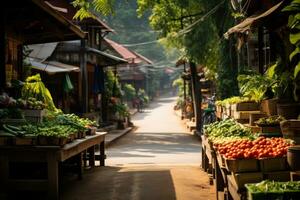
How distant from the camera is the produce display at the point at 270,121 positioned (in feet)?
27.5

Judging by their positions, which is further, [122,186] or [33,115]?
[33,115]

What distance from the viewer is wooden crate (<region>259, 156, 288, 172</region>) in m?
6.09

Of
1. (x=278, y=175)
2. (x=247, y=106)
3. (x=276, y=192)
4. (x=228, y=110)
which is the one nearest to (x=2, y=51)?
(x=228, y=110)

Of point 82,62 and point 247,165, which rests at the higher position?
point 82,62

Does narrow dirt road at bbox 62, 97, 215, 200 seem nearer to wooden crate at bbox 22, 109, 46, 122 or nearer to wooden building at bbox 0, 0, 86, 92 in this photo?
wooden crate at bbox 22, 109, 46, 122

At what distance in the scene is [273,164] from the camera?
6.10 metres

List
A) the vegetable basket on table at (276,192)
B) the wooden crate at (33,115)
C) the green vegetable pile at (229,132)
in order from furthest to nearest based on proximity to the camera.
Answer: the wooden crate at (33,115) < the green vegetable pile at (229,132) < the vegetable basket on table at (276,192)

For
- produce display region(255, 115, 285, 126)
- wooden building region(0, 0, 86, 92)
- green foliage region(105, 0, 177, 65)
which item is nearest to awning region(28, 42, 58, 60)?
wooden building region(0, 0, 86, 92)

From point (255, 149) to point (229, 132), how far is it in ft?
7.69

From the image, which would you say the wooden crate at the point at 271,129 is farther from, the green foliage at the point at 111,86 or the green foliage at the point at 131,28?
the green foliage at the point at 131,28

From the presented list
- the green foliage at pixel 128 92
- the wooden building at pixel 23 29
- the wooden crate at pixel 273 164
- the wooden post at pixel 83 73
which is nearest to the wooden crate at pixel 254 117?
the wooden crate at pixel 273 164

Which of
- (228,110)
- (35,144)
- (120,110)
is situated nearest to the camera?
(35,144)

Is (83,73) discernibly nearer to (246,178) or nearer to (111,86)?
(111,86)

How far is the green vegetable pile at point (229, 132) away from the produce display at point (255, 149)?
3.43 feet
